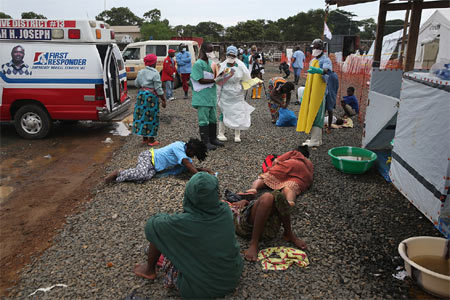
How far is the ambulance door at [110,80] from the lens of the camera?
7.28 metres

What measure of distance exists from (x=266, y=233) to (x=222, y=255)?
3.15 feet


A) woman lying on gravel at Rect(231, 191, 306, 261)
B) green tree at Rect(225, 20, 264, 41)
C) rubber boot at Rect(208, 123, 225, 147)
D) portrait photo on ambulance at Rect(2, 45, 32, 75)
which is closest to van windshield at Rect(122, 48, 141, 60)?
portrait photo on ambulance at Rect(2, 45, 32, 75)

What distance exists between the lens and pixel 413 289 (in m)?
2.78

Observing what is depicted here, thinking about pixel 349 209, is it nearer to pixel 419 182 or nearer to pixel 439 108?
pixel 419 182

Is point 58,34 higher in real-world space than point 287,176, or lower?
higher

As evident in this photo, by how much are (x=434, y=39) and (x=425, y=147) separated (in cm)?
1258

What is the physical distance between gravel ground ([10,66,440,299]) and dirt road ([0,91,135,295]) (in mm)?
246

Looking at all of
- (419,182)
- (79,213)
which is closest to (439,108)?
(419,182)

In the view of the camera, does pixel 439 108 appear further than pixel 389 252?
No

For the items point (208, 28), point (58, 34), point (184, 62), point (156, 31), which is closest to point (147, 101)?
point (58, 34)

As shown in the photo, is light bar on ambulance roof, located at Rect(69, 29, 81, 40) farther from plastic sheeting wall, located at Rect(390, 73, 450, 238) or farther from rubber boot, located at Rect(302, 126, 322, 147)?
plastic sheeting wall, located at Rect(390, 73, 450, 238)

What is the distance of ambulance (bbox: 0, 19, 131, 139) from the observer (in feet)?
23.4

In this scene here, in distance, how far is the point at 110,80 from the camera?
7.39 meters

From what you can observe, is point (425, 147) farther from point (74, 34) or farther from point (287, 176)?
point (74, 34)
